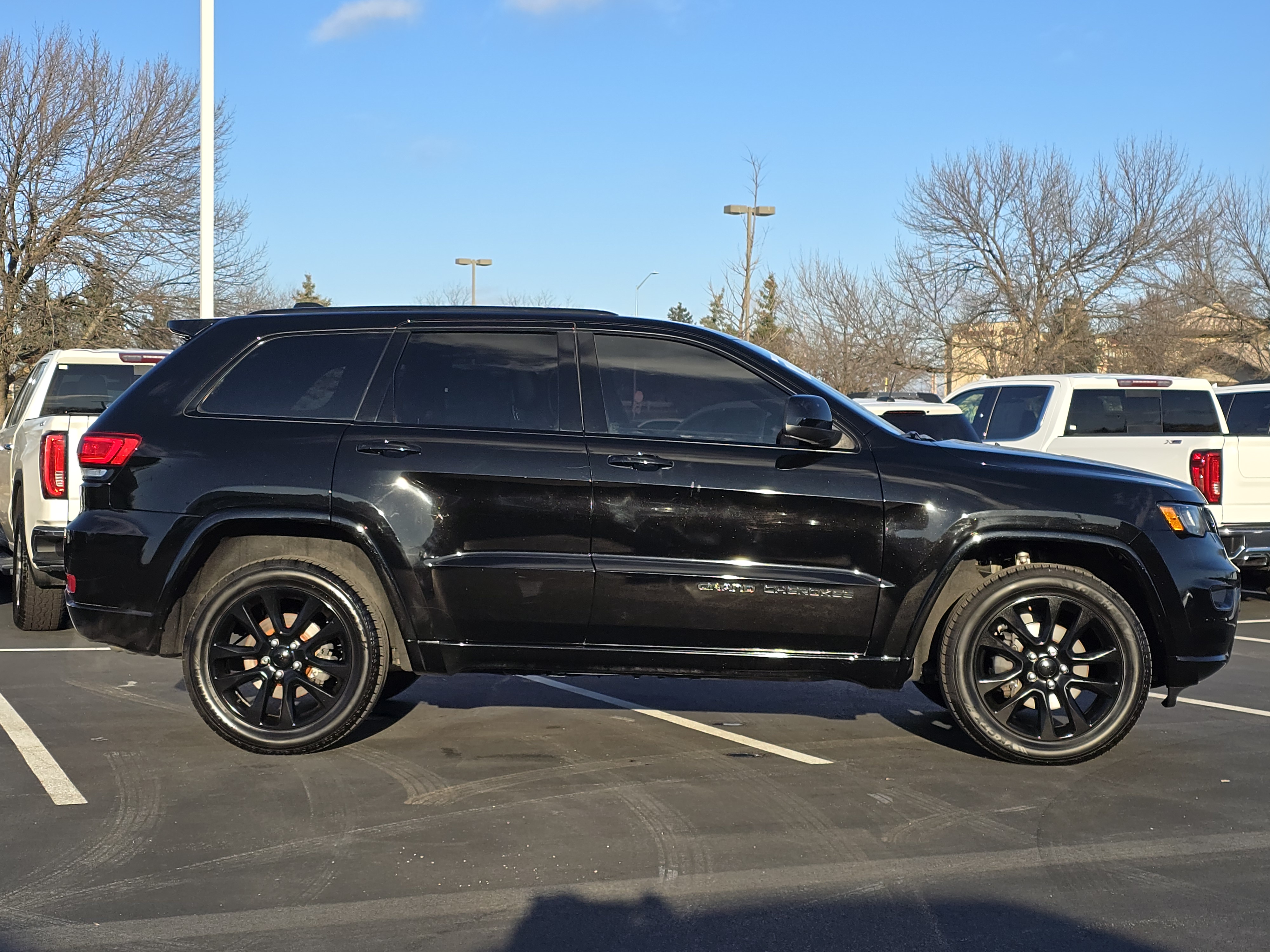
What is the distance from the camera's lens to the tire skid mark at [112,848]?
13.1 ft

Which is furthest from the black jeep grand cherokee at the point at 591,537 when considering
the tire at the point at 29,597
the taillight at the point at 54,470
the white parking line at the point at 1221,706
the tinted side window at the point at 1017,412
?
the tinted side window at the point at 1017,412

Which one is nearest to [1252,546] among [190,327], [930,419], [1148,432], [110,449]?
[1148,432]

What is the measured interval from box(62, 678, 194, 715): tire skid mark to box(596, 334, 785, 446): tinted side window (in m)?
2.78

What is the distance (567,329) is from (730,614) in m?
1.45

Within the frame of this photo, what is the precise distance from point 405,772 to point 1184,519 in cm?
351

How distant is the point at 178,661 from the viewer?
321 inches

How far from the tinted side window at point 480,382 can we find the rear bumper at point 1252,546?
678 centimetres

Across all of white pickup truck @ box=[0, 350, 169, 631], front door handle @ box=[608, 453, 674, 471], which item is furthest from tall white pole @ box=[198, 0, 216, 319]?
front door handle @ box=[608, 453, 674, 471]

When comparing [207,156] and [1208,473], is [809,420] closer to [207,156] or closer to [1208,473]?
[1208,473]

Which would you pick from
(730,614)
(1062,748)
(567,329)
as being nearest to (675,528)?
(730,614)

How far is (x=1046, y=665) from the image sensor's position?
569 centimetres

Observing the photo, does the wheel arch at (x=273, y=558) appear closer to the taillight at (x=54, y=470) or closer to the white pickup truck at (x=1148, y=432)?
the taillight at (x=54, y=470)

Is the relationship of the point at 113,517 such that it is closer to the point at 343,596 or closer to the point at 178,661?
the point at 343,596

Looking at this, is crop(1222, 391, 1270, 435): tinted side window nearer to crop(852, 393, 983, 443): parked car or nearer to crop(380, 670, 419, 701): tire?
crop(852, 393, 983, 443): parked car
